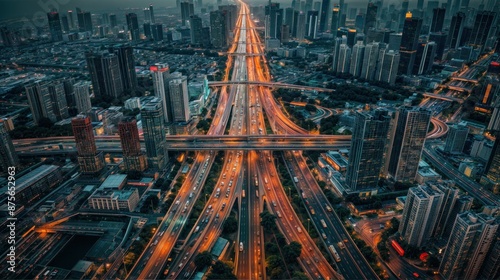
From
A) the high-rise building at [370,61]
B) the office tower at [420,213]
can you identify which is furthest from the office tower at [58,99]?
the high-rise building at [370,61]

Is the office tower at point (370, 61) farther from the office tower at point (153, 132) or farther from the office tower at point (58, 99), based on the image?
the office tower at point (58, 99)

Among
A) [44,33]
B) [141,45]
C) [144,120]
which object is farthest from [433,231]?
[44,33]

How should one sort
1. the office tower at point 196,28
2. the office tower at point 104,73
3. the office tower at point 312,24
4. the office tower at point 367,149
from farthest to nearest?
the office tower at point 312,24, the office tower at point 196,28, the office tower at point 104,73, the office tower at point 367,149

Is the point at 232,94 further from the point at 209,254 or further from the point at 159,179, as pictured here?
the point at 209,254

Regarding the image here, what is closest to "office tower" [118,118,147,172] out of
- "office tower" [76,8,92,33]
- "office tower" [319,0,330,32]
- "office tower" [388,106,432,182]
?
"office tower" [388,106,432,182]

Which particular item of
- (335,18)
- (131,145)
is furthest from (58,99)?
(335,18)

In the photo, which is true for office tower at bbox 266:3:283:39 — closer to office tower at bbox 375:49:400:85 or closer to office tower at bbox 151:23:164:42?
office tower at bbox 151:23:164:42

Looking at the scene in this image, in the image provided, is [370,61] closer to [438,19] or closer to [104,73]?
[438,19]
